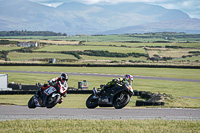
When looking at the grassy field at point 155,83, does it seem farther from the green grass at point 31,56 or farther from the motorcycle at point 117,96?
the green grass at point 31,56

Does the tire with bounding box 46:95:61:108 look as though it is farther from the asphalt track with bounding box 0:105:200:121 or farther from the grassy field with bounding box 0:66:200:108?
the grassy field with bounding box 0:66:200:108

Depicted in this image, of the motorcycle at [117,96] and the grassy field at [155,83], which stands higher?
the motorcycle at [117,96]

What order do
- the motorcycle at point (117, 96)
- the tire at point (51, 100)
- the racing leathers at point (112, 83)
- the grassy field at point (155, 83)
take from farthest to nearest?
1. the grassy field at point (155, 83)
2. the racing leathers at point (112, 83)
3. the tire at point (51, 100)
4. the motorcycle at point (117, 96)

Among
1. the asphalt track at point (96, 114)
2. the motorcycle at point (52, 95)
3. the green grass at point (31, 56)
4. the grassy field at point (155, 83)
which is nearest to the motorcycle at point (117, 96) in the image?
the motorcycle at point (52, 95)

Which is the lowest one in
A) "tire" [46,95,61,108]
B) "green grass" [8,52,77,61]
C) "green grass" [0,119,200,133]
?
"green grass" [0,119,200,133]

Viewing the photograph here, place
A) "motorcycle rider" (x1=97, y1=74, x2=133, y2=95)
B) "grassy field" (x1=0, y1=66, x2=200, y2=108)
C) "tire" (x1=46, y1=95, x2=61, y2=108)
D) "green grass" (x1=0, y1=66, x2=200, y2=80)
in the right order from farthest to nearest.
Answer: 1. "green grass" (x1=0, y1=66, x2=200, y2=80)
2. "grassy field" (x1=0, y1=66, x2=200, y2=108)
3. "motorcycle rider" (x1=97, y1=74, x2=133, y2=95)
4. "tire" (x1=46, y1=95, x2=61, y2=108)

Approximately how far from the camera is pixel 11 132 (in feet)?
58.2

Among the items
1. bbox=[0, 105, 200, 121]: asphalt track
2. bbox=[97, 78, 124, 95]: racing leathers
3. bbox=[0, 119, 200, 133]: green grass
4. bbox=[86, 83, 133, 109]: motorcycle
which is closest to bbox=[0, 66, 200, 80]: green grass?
bbox=[0, 105, 200, 121]: asphalt track

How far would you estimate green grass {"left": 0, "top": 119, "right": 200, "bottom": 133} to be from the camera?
724 inches

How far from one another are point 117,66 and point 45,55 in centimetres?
3783

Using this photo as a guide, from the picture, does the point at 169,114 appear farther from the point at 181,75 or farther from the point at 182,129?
the point at 181,75

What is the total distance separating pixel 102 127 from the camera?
19.4 metres

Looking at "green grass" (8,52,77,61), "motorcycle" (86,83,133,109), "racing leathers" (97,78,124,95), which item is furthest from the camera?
"green grass" (8,52,77,61)

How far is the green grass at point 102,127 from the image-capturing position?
1839cm
